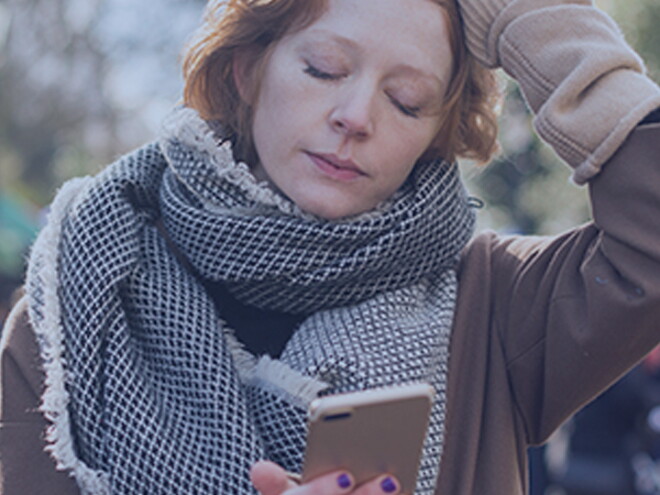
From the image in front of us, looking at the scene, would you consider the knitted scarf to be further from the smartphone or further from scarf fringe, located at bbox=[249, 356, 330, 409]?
the smartphone

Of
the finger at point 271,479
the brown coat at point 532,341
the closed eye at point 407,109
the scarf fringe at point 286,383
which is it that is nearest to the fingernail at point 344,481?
the finger at point 271,479

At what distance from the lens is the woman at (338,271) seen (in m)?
1.84

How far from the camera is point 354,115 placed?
6.31ft

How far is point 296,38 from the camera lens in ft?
6.67

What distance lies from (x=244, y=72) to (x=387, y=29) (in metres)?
0.39

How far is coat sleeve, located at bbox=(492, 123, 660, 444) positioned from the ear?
72cm

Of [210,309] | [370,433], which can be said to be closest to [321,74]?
[210,309]

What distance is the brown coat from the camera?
1.81m

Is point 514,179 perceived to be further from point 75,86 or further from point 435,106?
point 435,106

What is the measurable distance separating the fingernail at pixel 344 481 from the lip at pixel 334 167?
76 cm

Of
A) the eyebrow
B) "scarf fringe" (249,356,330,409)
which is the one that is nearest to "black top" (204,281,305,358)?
"scarf fringe" (249,356,330,409)

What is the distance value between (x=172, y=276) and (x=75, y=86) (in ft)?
61.5

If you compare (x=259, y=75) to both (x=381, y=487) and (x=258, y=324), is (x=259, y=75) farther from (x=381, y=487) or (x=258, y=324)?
(x=381, y=487)

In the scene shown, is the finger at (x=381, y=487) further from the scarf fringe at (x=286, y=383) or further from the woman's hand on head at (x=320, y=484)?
the scarf fringe at (x=286, y=383)
